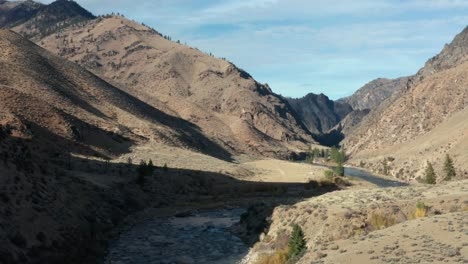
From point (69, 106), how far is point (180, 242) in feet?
238

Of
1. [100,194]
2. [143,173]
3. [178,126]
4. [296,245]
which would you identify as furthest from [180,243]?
[178,126]

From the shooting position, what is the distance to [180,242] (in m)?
32.5

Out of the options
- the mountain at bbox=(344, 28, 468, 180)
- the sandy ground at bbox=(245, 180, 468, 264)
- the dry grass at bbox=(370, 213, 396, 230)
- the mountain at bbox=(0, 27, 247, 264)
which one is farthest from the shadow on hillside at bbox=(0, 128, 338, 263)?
the mountain at bbox=(344, 28, 468, 180)

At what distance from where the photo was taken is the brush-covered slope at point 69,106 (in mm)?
76438

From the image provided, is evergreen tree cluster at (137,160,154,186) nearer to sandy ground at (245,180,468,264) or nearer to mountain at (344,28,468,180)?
sandy ground at (245,180,468,264)

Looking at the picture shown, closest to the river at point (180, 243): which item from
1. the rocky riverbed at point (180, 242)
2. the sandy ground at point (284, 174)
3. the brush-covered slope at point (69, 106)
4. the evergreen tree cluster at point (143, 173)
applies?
the rocky riverbed at point (180, 242)

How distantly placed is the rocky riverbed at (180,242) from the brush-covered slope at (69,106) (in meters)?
28.9

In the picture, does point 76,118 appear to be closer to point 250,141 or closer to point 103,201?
point 103,201

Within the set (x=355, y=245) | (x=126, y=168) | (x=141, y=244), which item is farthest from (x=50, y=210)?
(x=126, y=168)

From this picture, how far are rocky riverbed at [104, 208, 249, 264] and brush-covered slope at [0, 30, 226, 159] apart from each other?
2887 cm

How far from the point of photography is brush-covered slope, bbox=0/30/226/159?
76.4m

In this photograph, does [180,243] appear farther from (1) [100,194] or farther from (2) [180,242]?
(1) [100,194]

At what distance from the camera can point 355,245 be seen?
20234mm

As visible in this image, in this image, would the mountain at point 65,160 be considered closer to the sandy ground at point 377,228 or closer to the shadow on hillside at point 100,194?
the shadow on hillside at point 100,194
